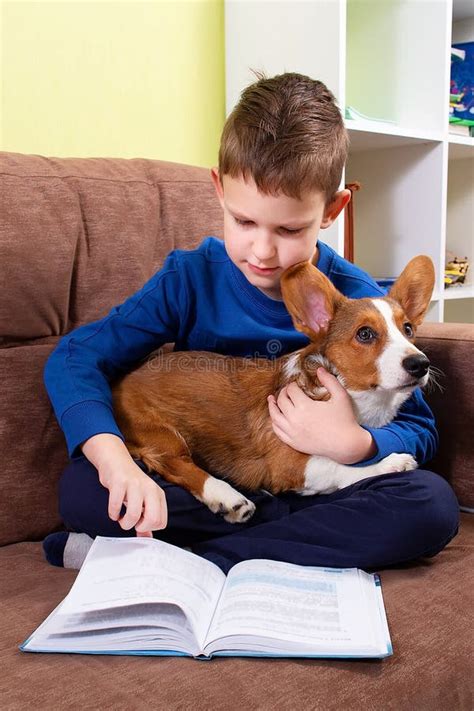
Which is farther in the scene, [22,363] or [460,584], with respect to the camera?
[22,363]

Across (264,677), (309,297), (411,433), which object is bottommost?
(264,677)

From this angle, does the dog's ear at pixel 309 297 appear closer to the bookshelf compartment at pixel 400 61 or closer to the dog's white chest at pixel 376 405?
the dog's white chest at pixel 376 405

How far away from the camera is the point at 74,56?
223 cm

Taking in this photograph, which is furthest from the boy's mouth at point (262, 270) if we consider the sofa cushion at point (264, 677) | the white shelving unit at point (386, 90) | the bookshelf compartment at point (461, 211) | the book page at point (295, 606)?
the bookshelf compartment at point (461, 211)

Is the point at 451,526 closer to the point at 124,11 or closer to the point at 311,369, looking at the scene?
the point at 311,369

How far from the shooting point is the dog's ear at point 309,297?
143 cm

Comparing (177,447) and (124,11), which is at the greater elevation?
(124,11)

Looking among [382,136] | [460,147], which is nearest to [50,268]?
[382,136]

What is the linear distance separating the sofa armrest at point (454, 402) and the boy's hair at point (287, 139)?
424mm

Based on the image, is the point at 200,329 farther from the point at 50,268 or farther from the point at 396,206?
the point at 396,206

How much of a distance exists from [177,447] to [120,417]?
13 centimetres

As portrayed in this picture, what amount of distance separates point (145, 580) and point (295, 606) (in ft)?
0.69

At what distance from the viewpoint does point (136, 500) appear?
1251 millimetres

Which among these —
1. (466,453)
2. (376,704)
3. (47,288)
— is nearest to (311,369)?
(466,453)
